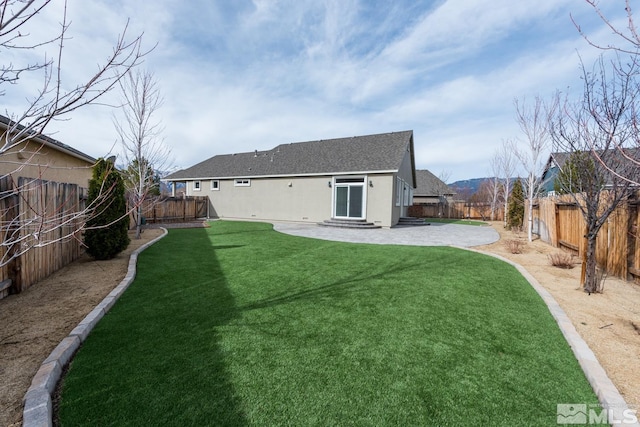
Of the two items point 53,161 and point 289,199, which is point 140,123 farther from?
point 289,199

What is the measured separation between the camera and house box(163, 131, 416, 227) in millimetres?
15713

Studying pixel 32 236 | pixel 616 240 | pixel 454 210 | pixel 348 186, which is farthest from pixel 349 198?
pixel 454 210

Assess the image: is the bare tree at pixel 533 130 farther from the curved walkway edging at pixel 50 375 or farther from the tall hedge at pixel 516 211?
the curved walkway edging at pixel 50 375

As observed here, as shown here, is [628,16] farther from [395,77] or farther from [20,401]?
[395,77]

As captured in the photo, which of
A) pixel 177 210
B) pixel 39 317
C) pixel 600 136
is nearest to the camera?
pixel 39 317

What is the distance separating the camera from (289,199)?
18719 millimetres

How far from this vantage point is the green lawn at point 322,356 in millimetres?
2123

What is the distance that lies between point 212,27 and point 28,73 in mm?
8635

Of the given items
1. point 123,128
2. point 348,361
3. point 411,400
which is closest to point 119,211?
point 123,128

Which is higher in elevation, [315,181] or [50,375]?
[315,181]

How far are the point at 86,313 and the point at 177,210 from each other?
1647 centimetres

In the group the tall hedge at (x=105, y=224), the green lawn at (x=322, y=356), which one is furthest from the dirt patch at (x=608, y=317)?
the tall hedge at (x=105, y=224)

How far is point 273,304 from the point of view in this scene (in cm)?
421

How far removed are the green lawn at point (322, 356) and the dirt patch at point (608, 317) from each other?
0.33 meters
